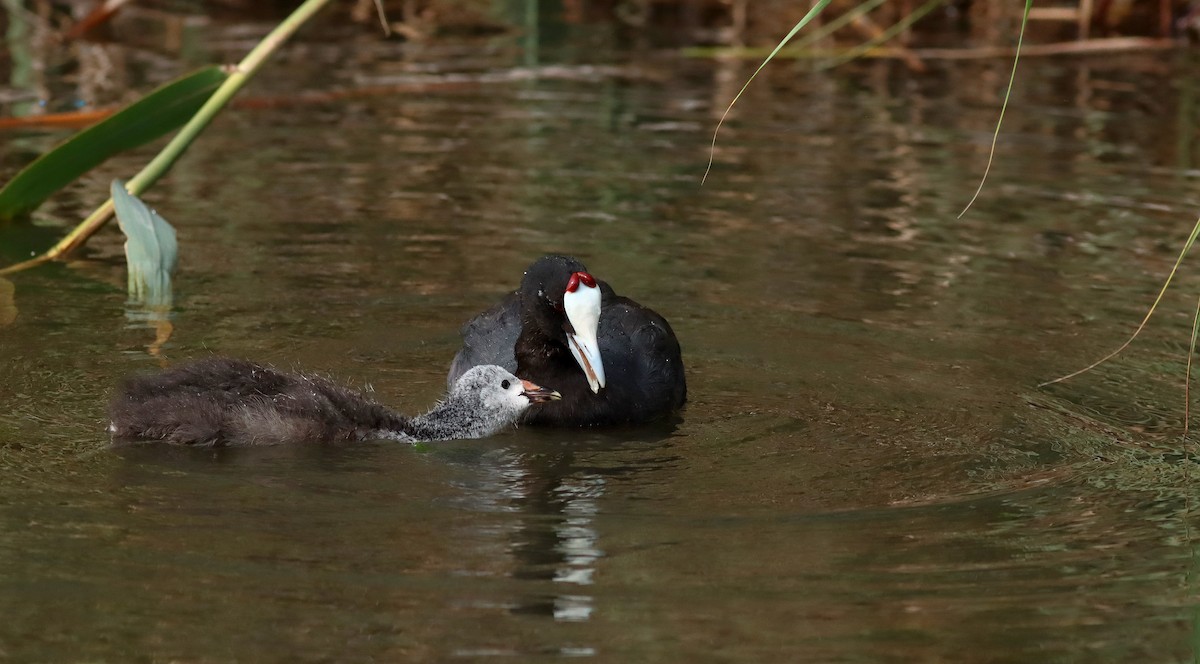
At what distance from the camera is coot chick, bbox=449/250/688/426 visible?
6.20 metres

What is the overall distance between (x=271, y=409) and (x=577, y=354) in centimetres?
107

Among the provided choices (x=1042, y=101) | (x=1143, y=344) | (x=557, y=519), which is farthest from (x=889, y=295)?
(x=1042, y=101)

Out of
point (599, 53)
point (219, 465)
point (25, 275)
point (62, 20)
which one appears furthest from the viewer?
point (62, 20)

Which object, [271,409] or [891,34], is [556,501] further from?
[891,34]

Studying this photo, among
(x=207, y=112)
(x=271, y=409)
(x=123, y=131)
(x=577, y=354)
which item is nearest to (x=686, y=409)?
(x=577, y=354)

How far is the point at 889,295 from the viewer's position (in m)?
7.90

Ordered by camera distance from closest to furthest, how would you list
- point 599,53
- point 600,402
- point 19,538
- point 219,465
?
point 19,538
point 219,465
point 600,402
point 599,53

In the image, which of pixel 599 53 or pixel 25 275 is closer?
pixel 25 275

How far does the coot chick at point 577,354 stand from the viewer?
6.20 meters

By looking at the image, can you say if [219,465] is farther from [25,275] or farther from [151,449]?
[25,275]

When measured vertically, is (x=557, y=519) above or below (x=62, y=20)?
below

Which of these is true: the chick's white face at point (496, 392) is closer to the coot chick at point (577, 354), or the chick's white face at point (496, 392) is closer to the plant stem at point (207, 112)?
the coot chick at point (577, 354)

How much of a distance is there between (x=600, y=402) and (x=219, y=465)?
1.35 m

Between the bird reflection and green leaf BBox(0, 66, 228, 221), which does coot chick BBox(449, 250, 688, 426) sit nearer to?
the bird reflection
